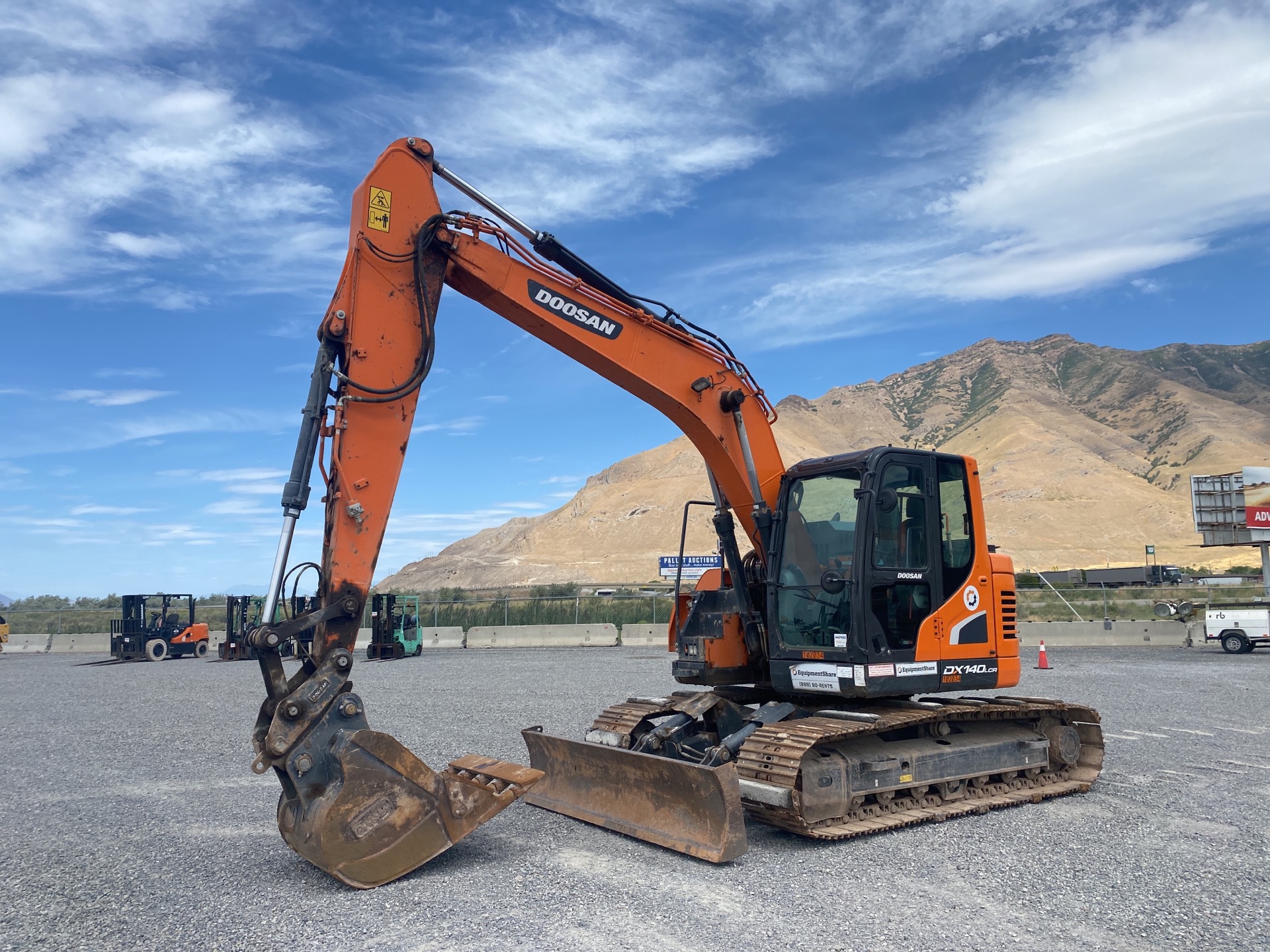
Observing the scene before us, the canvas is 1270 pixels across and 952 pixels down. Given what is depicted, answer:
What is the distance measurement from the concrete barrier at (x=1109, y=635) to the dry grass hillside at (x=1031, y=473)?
56.8 metres

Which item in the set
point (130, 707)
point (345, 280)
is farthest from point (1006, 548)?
point (345, 280)

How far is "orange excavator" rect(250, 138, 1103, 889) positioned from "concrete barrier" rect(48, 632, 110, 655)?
33.6m

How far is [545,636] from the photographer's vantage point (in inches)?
1276

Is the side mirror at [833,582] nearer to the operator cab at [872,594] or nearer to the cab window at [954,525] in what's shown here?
the operator cab at [872,594]

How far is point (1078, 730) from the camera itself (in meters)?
9.00

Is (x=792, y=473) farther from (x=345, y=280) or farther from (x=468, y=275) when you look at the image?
(x=345, y=280)

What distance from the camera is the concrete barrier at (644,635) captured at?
3173 cm

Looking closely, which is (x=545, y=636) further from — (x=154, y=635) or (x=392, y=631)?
(x=154, y=635)

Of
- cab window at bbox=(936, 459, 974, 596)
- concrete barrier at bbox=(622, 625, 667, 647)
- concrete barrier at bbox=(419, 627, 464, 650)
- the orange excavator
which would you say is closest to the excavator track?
the orange excavator

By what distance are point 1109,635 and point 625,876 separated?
2609 cm

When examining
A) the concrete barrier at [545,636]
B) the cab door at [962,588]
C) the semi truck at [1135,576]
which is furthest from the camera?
the semi truck at [1135,576]

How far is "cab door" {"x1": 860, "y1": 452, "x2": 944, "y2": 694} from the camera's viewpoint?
739 centimetres

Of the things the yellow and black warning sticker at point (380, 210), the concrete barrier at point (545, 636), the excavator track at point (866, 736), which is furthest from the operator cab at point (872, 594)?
the concrete barrier at point (545, 636)

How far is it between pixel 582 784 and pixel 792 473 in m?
3.10
